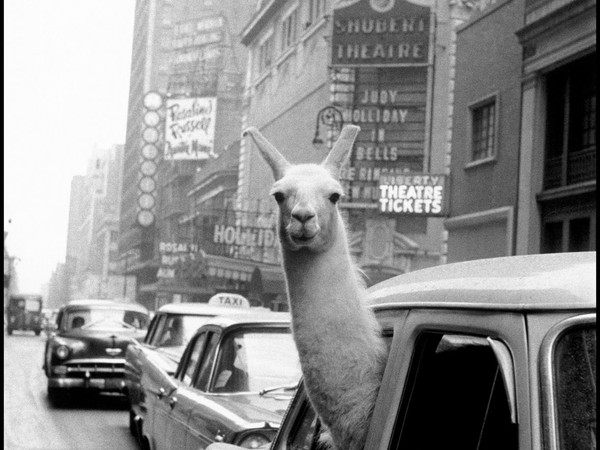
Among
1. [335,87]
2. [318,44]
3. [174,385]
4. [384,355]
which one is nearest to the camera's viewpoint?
[384,355]

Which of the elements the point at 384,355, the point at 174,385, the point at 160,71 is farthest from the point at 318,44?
the point at 160,71

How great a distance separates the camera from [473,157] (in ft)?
87.6

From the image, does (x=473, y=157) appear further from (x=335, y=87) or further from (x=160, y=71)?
(x=160, y=71)

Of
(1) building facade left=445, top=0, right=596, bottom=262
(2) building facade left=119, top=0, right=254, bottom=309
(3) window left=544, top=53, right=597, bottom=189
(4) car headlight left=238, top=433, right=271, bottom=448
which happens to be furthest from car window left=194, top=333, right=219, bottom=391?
(2) building facade left=119, top=0, right=254, bottom=309

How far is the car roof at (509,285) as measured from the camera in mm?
2369

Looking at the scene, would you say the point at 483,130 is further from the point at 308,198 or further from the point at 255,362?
the point at 308,198

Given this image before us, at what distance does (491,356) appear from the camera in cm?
313

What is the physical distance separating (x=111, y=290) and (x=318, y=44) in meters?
90.6

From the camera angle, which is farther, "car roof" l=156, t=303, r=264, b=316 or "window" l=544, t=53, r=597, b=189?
"window" l=544, t=53, r=597, b=189

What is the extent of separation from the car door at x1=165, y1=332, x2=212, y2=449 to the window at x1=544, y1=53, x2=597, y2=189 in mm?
13473

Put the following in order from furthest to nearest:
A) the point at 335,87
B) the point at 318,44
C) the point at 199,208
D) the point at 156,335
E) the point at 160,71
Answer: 1. the point at 160,71
2. the point at 199,208
3. the point at 318,44
4. the point at 335,87
5. the point at 156,335

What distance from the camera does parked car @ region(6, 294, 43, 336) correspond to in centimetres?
7875

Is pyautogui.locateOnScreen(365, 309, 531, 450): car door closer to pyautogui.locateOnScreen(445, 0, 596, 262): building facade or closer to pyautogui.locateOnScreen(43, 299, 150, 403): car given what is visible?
pyautogui.locateOnScreen(43, 299, 150, 403): car

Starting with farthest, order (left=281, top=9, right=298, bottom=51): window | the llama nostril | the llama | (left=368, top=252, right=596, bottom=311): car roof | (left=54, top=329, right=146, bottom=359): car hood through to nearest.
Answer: (left=281, top=9, right=298, bottom=51): window < (left=54, top=329, right=146, bottom=359): car hood < the llama nostril < the llama < (left=368, top=252, right=596, bottom=311): car roof
